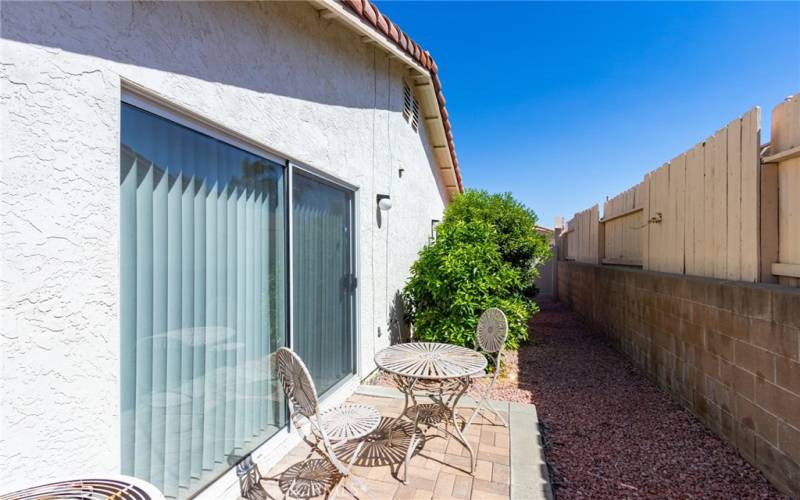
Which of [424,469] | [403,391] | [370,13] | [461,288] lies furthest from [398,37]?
[424,469]

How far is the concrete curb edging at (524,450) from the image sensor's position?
10.3 ft

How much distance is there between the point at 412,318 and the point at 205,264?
4.93m

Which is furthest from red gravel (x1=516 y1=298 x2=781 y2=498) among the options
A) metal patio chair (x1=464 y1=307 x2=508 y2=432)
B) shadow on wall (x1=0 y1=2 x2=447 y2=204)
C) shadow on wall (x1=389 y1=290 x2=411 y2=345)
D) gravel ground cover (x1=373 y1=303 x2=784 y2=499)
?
shadow on wall (x1=0 y1=2 x2=447 y2=204)

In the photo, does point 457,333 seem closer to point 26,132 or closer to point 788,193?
point 788,193

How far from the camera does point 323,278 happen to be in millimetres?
4539

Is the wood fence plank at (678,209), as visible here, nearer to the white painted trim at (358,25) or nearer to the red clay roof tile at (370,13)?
the white painted trim at (358,25)


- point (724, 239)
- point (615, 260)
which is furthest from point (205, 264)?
point (615, 260)

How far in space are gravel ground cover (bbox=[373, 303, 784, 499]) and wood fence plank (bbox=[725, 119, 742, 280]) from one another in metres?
1.89

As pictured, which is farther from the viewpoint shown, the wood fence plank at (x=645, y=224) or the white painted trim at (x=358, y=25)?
the wood fence plank at (x=645, y=224)

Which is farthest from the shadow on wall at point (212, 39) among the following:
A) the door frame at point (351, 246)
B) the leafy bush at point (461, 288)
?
the leafy bush at point (461, 288)

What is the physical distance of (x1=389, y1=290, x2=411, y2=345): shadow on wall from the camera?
266 inches

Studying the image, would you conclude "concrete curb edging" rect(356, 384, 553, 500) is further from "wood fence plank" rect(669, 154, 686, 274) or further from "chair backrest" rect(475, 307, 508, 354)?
"wood fence plank" rect(669, 154, 686, 274)

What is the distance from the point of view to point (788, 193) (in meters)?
3.46

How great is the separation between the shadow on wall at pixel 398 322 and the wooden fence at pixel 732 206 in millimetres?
4409
